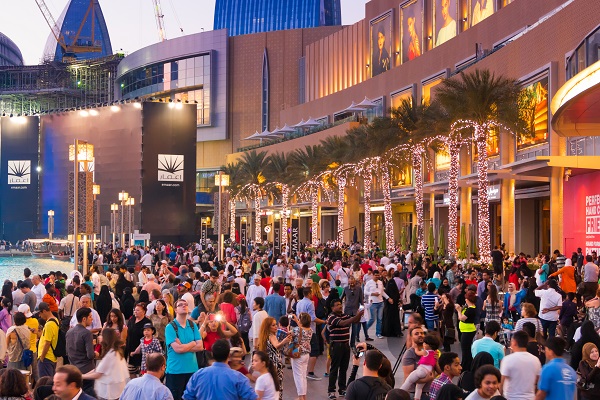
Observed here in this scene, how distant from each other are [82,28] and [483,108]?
158 m

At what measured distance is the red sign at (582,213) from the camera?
34.2 m

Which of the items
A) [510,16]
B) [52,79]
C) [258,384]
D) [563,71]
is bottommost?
[258,384]

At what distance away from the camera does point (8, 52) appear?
7451 inches

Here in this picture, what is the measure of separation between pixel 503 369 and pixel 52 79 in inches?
4961

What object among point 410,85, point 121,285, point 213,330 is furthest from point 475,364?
point 410,85

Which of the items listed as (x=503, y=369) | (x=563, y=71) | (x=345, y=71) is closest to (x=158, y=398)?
(x=503, y=369)

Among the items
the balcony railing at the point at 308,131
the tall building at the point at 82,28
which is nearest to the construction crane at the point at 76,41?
the tall building at the point at 82,28

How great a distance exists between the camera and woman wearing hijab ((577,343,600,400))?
10031mm

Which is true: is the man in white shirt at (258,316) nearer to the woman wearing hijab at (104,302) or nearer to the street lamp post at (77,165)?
the woman wearing hijab at (104,302)

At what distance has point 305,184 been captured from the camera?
66.1 m

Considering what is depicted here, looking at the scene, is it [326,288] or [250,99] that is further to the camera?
[250,99]

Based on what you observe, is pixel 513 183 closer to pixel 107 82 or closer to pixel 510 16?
pixel 510 16

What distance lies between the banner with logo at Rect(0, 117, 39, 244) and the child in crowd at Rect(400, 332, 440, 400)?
70.6m

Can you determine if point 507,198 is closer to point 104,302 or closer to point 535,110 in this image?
point 535,110
